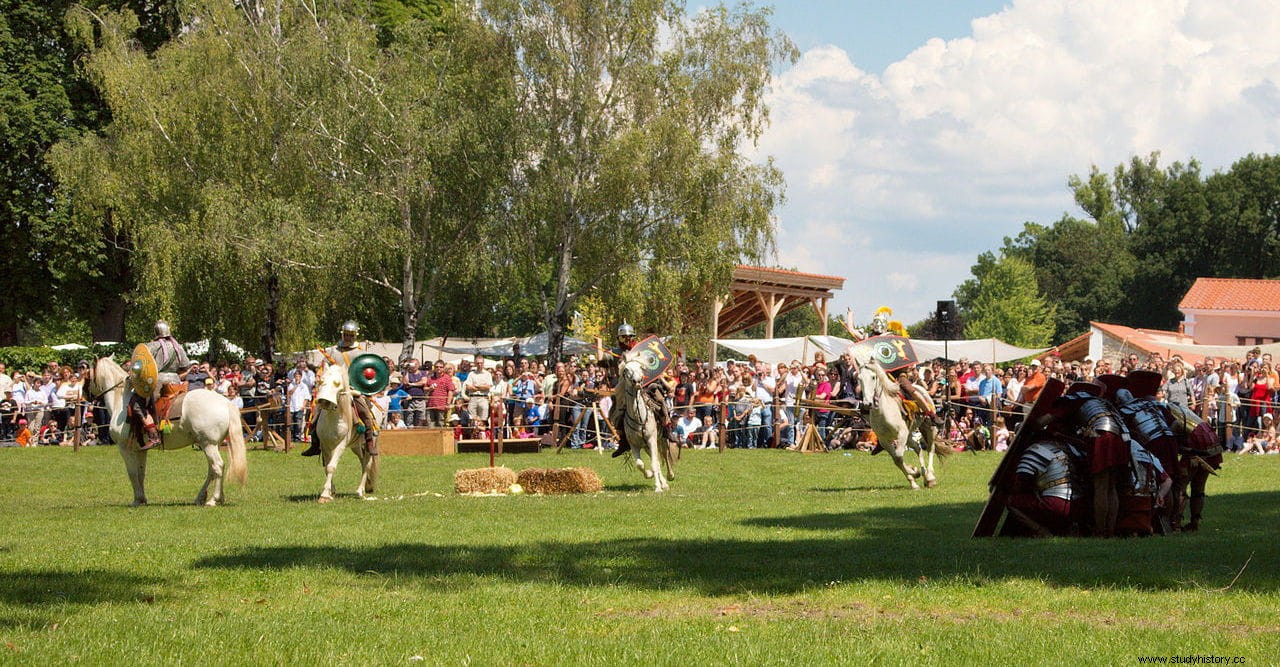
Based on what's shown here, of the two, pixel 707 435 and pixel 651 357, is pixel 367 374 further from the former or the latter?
pixel 707 435

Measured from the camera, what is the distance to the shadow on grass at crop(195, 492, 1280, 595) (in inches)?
362

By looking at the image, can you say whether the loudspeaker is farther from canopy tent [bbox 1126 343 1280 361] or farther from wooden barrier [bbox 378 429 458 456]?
wooden barrier [bbox 378 429 458 456]

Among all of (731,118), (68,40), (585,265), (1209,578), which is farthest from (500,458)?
(68,40)

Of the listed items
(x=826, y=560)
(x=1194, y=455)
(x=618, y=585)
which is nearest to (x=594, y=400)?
(x=1194, y=455)

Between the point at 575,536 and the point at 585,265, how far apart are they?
26144 millimetres

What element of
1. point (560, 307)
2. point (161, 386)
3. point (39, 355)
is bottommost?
point (161, 386)

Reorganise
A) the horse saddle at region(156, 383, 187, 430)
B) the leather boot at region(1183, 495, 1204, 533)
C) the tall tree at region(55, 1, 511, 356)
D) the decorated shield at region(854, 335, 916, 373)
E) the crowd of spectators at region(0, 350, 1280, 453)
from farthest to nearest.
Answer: the tall tree at region(55, 1, 511, 356), the crowd of spectators at region(0, 350, 1280, 453), the decorated shield at region(854, 335, 916, 373), the horse saddle at region(156, 383, 187, 430), the leather boot at region(1183, 495, 1204, 533)

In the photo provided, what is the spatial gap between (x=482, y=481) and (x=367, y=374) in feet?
6.63

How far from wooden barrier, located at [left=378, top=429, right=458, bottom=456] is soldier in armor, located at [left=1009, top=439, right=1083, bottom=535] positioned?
17.2 metres

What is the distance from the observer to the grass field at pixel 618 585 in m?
6.90

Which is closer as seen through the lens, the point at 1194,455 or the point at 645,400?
the point at 1194,455

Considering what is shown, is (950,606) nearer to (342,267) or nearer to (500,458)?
(500,458)

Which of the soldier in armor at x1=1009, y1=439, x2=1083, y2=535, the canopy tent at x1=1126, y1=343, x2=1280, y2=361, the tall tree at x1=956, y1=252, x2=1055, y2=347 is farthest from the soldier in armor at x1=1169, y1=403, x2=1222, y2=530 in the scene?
the tall tree at x1=956, y1=252, x2=1055, y2=347

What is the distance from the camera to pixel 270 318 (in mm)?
38375
